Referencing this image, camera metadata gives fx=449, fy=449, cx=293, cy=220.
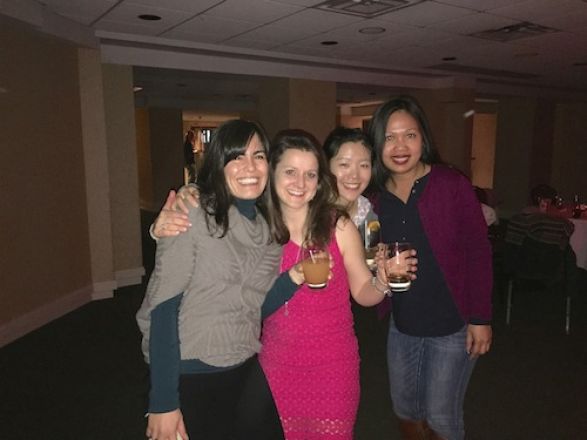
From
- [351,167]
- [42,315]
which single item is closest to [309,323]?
[351,167]

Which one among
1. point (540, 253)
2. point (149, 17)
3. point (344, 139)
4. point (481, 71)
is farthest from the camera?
point (481, 71)

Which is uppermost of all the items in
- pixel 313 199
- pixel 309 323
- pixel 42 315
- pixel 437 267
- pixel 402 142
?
pixel 402 142

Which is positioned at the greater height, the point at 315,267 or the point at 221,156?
the point at 221,156

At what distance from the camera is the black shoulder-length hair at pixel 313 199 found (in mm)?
1688

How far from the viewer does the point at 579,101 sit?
12.7 meters

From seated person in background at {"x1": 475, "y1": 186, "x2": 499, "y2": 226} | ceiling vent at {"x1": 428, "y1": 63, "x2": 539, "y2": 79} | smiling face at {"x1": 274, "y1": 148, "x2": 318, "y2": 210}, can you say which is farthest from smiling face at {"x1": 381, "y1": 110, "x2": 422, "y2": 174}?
ceiling vent at {"x1": 428, "y1": 63, "x2": 539, "y2": 79}

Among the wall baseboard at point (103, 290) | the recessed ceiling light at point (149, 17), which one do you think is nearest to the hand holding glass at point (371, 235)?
the recessed ceiling light at point (149, 17)

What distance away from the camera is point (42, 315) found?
15.9 ft

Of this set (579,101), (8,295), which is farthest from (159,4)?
(579,101)

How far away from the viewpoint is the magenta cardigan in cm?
185

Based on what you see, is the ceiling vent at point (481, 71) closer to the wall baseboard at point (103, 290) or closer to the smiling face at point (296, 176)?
the wall baseboard at point (103, 290)

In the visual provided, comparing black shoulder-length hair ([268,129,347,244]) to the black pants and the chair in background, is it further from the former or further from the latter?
the chair in background

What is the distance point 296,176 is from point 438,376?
101 cm

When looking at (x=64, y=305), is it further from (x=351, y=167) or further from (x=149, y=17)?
(x=351, y=167)
